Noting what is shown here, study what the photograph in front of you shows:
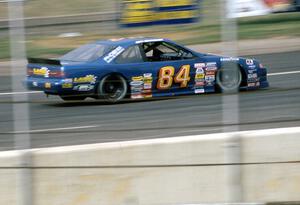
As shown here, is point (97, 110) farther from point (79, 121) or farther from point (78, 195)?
point (78, 195)

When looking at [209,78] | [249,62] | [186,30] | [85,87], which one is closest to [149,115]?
[85,87]

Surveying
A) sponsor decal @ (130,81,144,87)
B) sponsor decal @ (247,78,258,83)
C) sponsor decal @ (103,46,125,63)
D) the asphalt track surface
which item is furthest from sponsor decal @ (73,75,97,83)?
sponsor decal @ (247,78,258,83)

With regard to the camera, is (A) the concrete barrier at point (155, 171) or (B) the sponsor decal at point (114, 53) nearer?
(A) the concrete barrier at point (155, 171)

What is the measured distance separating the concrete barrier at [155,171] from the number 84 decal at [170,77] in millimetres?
6901

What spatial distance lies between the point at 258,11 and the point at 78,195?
199 cm

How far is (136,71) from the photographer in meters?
13.5

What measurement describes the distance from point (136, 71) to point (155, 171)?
7.15 meters

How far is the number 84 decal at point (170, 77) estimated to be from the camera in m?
13.4

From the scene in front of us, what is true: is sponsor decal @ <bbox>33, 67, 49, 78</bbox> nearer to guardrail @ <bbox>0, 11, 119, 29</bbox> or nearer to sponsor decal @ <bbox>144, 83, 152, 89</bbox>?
sponsor decal @ <bbox>144, 83, 152, 89</bbox>

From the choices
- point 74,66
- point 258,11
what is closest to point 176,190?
point 258,11

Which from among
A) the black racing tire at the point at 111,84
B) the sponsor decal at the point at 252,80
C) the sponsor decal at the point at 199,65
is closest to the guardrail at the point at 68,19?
the black racing tire at the point at 111,84

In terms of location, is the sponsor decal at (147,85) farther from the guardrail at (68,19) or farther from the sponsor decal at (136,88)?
the guardrail at (68,19)

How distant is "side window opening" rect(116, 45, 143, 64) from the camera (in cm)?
1371

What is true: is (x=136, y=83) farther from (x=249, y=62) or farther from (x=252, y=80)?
(x=249, y=62)
